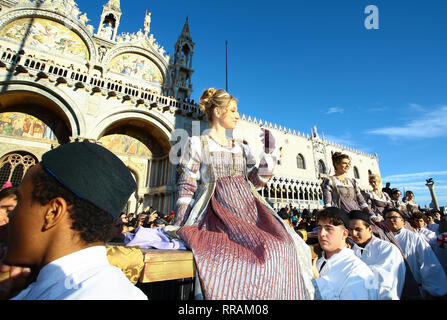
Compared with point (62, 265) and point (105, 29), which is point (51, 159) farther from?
point (105, 29)

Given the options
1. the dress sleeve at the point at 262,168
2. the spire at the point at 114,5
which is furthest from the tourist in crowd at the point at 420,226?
the spire at the point at 114,5

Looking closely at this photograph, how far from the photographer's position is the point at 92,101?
8844mm

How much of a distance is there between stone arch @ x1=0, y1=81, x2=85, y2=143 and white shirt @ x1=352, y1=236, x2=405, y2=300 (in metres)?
9.57

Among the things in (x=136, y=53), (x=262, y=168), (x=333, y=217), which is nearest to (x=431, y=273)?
(x=333, y=217)

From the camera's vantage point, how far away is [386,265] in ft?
6.35

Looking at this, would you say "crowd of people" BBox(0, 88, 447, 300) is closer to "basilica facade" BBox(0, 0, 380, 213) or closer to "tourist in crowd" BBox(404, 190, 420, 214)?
"tourist in crowd" BBox(404, 190, 420, 214)

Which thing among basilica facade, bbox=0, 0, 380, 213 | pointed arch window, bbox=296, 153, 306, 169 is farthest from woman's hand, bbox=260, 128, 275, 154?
pointed arch window, bbox=296, 153, 306, 169

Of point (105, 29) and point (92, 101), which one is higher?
point (105, 29)

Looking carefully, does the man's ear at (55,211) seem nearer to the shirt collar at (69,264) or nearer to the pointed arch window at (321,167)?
the shirt collar at (69,264)

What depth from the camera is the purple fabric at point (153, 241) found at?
48.3 inches
